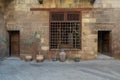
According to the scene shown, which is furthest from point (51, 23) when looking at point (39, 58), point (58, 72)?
point (58, 72)

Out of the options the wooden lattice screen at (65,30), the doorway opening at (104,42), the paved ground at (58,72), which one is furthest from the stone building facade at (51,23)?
the paved ground at (58,72)

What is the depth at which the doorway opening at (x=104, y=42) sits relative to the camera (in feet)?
41.0

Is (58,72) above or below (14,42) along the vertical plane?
below

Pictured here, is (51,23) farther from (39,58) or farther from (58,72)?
(58,72)

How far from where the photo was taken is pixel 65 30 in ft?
39.6

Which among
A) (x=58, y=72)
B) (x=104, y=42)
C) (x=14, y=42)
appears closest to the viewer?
(x=58, y=72)

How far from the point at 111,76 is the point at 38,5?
16.9ft

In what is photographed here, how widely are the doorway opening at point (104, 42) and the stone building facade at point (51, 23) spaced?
0.38 metres

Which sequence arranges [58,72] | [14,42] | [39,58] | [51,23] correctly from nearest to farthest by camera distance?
[58,72], [39,58], [51,23], [14,42]

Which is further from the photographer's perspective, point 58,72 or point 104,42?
point 104,42

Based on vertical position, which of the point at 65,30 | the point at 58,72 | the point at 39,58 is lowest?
the point at 58,72

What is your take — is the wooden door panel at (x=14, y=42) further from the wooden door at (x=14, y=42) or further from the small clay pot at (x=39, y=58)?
the small clay pot at (x=39, y=58)

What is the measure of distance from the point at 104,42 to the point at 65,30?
7.21ft

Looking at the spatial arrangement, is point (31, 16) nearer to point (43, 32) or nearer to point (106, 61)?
point (43, 32)
